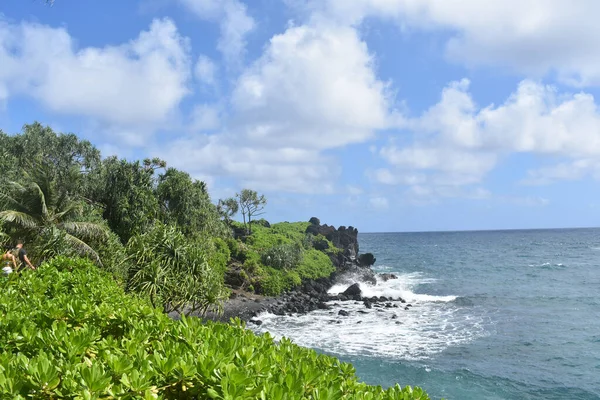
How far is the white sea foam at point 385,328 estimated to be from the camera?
25.0 m

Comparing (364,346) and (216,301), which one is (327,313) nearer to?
(364,346)

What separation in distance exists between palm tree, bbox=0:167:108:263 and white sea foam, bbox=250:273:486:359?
41.0 ft

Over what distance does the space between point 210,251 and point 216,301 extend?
57.6 feet

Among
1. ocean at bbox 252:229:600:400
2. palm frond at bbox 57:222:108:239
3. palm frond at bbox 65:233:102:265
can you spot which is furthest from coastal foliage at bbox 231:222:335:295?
palm frond at bbox 65:233:102:265

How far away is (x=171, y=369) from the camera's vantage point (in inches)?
129

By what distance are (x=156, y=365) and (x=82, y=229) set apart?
19268 mm

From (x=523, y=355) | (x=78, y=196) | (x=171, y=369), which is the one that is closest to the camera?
(x=171, y=369)

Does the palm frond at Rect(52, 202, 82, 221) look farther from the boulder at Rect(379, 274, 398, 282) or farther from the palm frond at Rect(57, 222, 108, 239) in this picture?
the boulder at Rect(379, 274, 398, 282)

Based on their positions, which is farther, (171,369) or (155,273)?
(155,273)

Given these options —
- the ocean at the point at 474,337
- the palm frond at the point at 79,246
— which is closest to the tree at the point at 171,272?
the palm frond at the point at 79,246

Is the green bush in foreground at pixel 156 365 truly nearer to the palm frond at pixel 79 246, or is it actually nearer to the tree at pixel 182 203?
the palm frond at pixel 79 246

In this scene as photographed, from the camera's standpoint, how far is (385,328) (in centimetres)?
2991

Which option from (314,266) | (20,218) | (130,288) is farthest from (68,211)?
(314,266)

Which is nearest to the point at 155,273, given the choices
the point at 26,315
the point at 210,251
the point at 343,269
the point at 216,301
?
the point at 216,301
